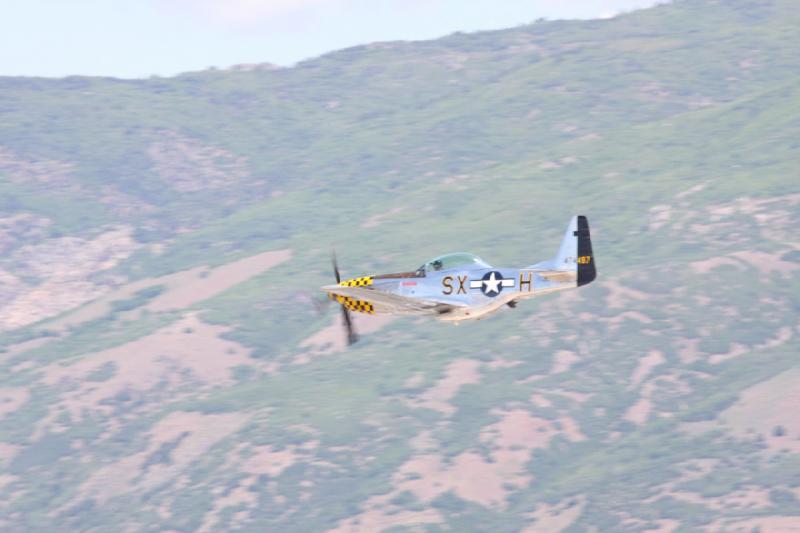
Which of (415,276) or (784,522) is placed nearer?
(415,276)

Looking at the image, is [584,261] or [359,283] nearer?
[359,283]

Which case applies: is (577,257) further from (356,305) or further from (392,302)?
(356,305)

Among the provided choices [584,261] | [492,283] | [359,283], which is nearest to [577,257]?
[584,261]

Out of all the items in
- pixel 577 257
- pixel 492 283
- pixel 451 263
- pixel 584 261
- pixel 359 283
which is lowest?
pixel 492 283

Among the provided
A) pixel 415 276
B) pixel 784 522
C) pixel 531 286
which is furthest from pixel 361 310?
pixel 784 522

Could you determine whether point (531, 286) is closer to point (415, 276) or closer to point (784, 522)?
point (415, 276)

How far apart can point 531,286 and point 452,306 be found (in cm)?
418

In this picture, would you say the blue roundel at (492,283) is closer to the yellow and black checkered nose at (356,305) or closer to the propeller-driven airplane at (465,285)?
the propeller-driven airplane at (465,285)

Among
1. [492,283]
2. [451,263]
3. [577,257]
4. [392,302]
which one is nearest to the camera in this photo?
[392,302]

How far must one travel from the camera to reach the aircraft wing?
240 feet

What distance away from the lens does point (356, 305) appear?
75438 mm

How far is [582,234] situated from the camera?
75.8 metres

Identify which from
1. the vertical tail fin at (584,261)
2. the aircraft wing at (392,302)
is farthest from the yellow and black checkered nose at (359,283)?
the vertical tail fin at (584,261)

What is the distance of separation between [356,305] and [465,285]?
207 inches
